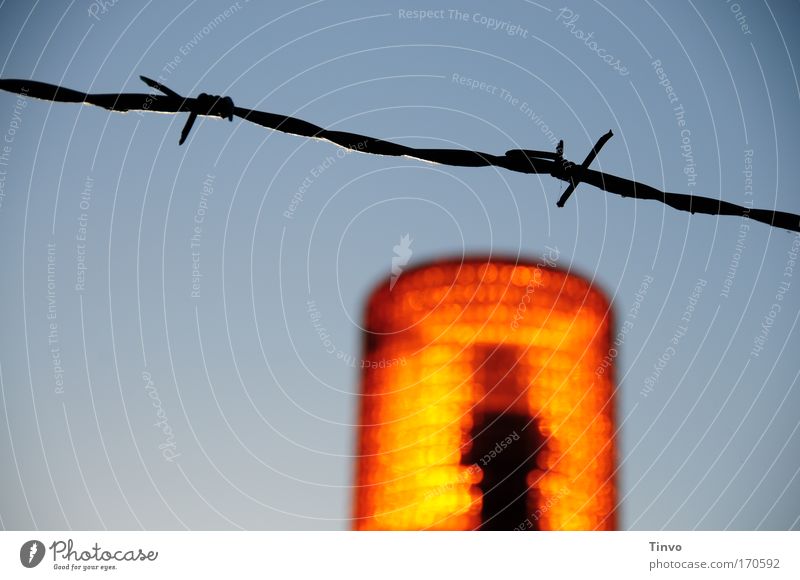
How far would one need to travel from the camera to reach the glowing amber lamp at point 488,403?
14734 millimetres

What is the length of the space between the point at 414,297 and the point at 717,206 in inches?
488

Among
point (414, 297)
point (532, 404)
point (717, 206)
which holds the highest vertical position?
point (717, 206)

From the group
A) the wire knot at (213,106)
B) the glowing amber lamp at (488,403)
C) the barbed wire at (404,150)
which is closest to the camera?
the barbed wire at (404,150)

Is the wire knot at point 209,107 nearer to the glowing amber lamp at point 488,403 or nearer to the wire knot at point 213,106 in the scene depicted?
the wire knot at point 213,106

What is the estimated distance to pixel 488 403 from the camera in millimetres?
15812

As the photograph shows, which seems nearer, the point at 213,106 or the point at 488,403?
the point at 213,106

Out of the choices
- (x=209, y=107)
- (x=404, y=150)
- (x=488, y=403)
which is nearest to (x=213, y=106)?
(x=209, y=107)

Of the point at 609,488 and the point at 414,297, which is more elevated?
the point at 414,297

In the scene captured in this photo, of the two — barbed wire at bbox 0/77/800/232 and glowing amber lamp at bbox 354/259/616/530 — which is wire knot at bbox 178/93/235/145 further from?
glowing amber lamp at bbox 354/259/616/530

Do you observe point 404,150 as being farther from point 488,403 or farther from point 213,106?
point 488,403

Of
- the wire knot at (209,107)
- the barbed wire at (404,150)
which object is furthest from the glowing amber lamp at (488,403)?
the wire knot at (209,107)
